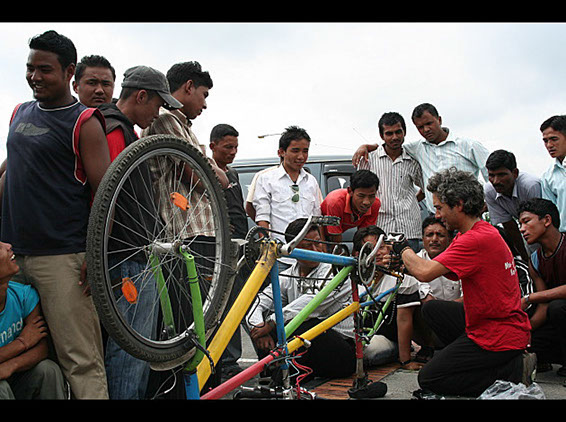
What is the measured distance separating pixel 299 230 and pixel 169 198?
132 cm

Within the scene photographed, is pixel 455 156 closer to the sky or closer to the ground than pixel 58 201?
closer to the sky

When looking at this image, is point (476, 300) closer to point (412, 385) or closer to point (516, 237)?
point (412, 385)

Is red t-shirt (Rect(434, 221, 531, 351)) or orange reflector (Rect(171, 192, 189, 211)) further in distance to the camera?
red t-shirt (Rect(434, 221, 531, 351))

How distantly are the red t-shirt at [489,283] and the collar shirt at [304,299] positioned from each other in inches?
31.1

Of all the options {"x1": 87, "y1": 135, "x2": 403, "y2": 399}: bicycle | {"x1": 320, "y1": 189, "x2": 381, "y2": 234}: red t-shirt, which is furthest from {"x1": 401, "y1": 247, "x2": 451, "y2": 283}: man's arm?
{"x1": 320, "y1": 189, "x2": 381, "y2": 234}: red t-shirt

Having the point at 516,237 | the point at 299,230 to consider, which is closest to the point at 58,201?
the point at 299,230

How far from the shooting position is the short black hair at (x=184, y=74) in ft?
10.5

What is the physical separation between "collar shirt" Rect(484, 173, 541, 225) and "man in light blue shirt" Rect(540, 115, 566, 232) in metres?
0.15

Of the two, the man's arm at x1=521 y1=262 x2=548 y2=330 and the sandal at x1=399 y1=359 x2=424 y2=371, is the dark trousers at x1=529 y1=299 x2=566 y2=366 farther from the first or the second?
the sandal at x1=399 y1=359 x2=424 y2=371

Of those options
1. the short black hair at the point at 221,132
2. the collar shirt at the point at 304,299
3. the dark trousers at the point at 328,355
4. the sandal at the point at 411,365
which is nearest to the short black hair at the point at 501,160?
the collar shirt at the point at 304,299

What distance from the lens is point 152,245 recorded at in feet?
7.07

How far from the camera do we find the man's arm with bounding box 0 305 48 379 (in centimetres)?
219

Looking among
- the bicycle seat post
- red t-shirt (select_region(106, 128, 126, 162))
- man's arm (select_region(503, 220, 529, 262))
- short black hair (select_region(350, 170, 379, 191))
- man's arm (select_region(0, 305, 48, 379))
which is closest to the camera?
man's arm (select_region(0, 305, 48, 379))

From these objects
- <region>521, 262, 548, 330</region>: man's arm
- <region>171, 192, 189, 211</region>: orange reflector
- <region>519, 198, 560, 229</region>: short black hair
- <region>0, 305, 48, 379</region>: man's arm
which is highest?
<region>171, 192, 189, 211</region>: orange reflector
